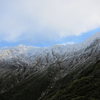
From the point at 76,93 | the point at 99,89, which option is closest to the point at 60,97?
the point at 76,93

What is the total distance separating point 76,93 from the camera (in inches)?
7800

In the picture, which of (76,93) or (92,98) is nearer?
(92,98)

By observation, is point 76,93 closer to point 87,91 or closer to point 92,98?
point 87,91

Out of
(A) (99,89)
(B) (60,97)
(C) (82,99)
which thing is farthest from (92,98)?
(B) (60,97)

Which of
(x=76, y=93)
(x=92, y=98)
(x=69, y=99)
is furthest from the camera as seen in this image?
(x=76, y=93)

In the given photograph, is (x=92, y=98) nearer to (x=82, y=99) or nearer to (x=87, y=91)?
(x=82, y=99)

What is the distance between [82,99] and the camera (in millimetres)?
170625

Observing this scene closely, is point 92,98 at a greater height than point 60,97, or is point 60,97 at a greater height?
point 60,97

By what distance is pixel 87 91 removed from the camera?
635 ft

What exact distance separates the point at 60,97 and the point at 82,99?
3250 cm

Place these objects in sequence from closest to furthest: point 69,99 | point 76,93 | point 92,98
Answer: point 92,98, point 69,99, point 76,93

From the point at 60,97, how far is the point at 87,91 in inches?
867

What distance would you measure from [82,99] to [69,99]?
1420 cm

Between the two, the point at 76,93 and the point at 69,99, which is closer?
the point at 69,99
